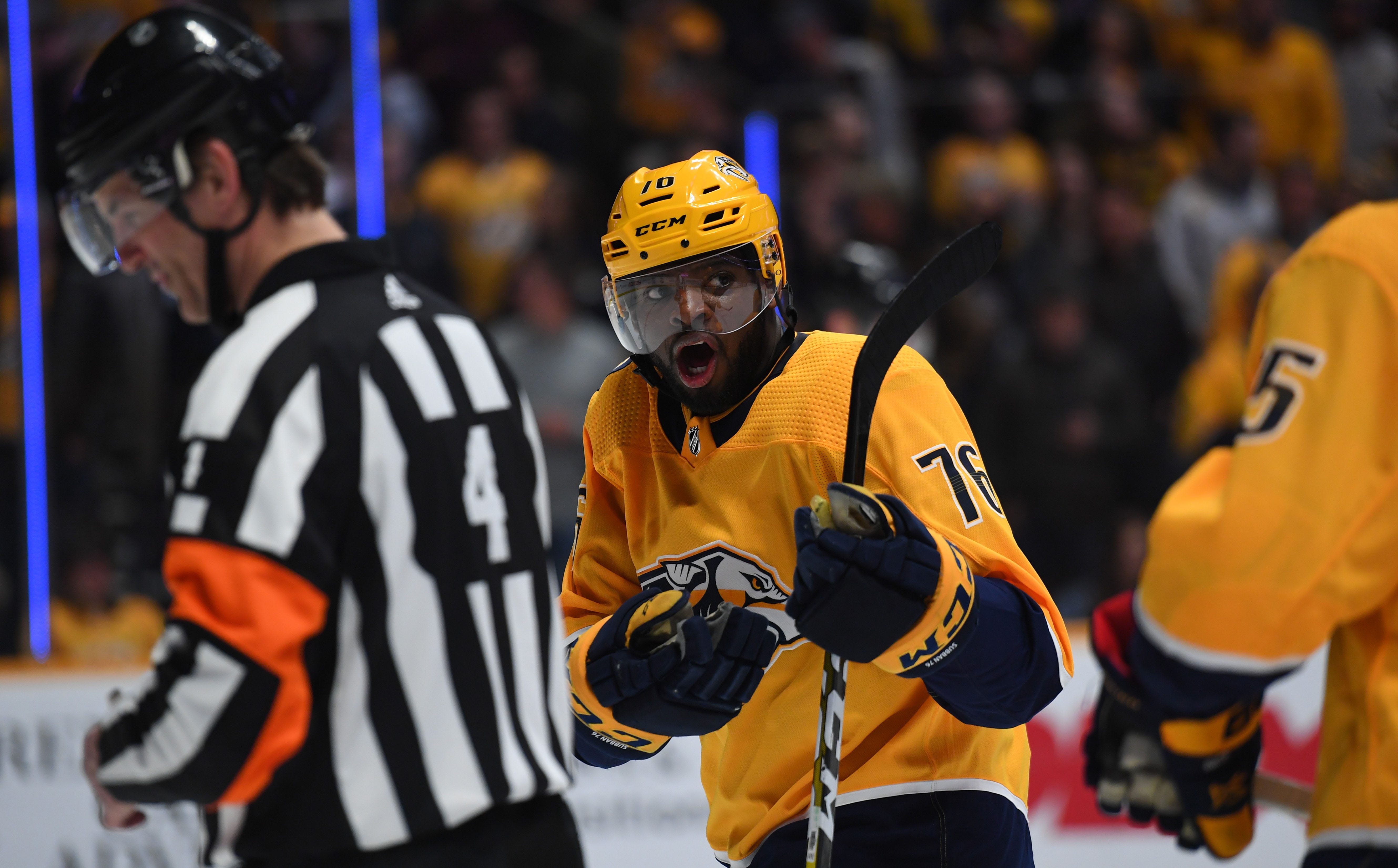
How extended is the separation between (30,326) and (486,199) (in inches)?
73.8

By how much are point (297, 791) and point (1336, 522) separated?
1.08 m

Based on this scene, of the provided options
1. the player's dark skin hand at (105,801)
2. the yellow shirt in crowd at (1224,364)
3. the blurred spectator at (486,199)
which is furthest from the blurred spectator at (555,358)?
the player's dark skin hand at (105,801)

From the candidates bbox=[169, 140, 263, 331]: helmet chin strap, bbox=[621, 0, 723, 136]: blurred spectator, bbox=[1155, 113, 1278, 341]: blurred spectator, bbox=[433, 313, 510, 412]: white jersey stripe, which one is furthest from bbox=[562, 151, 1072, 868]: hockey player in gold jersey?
bbox=[1155, 113, 1278, 341]: blurred spectator

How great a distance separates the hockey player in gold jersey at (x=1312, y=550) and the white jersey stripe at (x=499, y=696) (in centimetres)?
66

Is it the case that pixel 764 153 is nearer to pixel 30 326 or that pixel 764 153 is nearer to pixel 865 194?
pixel 865 194

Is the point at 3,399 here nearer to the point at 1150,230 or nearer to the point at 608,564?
the point at 608,564

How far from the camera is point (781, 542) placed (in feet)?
6.62

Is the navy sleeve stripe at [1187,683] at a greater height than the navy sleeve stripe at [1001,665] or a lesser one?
greater

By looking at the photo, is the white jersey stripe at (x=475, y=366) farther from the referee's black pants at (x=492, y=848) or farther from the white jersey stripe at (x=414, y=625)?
the referee's black pants at (x=492, y=848)

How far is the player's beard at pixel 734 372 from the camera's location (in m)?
2.08

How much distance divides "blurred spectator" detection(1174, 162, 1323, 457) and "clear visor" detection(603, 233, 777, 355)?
13.0ft

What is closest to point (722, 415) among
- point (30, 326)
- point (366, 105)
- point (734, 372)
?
point (734, 372)

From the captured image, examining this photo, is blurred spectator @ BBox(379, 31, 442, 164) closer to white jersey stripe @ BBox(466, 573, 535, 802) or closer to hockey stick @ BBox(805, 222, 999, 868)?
hockey stick @ BBox(805, 222, 999, 868)

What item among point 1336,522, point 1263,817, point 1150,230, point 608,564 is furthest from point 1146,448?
point 1336,522
